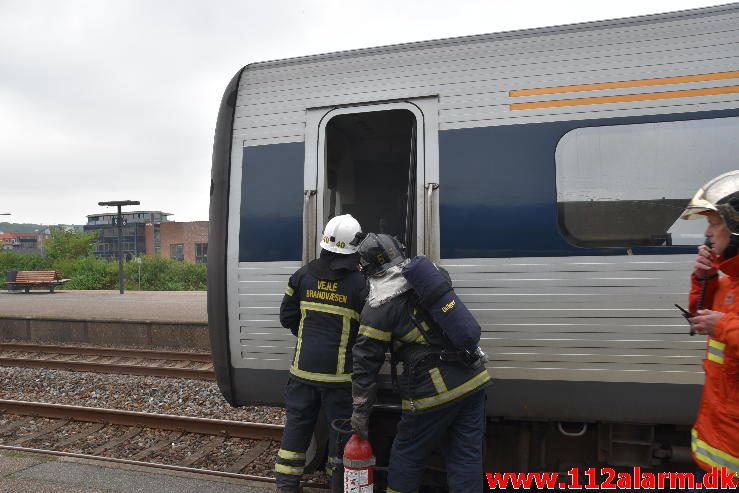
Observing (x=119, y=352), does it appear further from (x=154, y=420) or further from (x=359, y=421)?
(x=359, y=421)

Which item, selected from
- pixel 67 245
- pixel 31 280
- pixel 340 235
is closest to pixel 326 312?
pixel 340 235

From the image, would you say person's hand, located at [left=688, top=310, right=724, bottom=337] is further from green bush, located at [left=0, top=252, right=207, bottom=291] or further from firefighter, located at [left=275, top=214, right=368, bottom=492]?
green bush, located at [left=0, top=252, right=207, bottom=291]

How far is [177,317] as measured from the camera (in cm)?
1397

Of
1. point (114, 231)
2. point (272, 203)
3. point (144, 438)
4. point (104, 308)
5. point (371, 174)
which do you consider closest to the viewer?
point (272, 203)

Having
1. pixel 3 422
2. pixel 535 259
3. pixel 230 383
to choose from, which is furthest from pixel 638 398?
pixel 3 422

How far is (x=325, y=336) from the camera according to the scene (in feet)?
12.2

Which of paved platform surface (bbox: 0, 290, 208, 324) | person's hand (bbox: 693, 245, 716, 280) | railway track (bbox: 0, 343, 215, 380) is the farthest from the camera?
paved platform surface (bbox: 0, 290, 208, 324)

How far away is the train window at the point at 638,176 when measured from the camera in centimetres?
329

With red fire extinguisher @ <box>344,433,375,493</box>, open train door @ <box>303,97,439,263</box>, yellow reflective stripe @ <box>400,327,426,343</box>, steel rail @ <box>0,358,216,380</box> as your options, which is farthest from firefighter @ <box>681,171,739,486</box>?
steel rail @ <box>0,358,216,380</box>

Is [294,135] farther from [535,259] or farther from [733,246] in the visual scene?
[733,246]

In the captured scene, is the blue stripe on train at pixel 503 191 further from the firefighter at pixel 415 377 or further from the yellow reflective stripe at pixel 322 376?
the yellow reflective stripe at pixel 322 376

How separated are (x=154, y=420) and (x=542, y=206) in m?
4.86

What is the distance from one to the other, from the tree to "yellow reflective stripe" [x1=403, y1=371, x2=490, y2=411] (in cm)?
3382

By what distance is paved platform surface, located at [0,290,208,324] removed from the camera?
14.2 m
